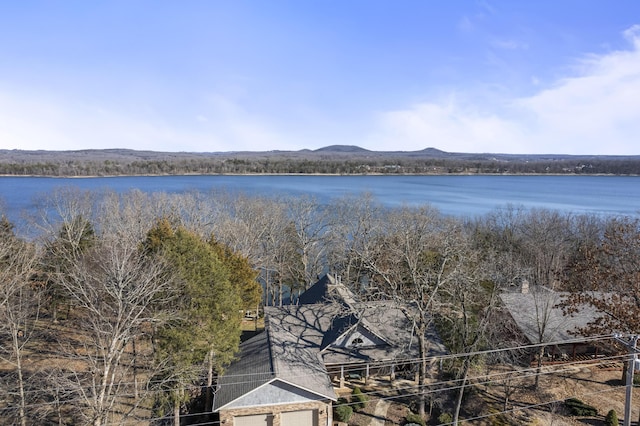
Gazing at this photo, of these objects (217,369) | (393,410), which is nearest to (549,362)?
(393,410)

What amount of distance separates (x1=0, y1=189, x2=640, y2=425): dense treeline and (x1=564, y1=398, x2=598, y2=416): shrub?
3269mm

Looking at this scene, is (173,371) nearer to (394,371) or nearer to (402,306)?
(402,306)

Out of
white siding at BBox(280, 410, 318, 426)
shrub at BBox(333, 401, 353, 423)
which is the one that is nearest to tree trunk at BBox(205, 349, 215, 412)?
white siding at BBox(280, 410, 318, 426)

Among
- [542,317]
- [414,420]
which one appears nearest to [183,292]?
[414,420]

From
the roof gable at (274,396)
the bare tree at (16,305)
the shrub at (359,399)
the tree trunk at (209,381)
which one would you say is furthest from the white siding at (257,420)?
the bare tree at (16,305)

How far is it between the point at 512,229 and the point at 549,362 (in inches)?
796

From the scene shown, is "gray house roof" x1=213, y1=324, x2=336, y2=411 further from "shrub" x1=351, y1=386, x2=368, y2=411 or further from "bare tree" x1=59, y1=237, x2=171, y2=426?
"bare tree" x1=59, y1=237, x2=171, y2=426

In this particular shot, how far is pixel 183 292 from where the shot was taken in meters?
15.2

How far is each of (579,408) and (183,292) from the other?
16210 millimetres

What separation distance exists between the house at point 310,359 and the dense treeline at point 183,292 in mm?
1275

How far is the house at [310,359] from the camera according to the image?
14.7m

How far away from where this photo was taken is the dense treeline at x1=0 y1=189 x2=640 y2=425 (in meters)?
13.8

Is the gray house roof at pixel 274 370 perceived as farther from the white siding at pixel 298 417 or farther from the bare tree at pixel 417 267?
the bare tree at pixel 417 267

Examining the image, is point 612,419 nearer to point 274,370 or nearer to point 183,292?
point 274,370
